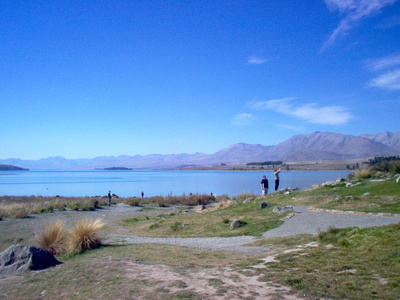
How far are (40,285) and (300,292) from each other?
17.7ft

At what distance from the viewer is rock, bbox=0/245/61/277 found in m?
8.59

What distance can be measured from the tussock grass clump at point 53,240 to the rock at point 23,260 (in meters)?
1.51

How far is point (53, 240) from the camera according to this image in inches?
428

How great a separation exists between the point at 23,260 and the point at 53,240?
82.6 inches

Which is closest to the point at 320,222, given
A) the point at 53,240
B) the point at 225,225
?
the point at 225,225

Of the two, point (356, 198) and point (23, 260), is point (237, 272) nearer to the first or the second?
point (23, 260)

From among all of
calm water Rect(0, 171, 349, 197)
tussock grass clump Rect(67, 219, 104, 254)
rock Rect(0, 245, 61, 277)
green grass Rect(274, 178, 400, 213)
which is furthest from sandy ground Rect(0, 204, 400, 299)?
calm water Rect(0, 171, 349, 197)

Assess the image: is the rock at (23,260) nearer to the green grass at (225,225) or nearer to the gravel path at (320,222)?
the green grass at (225,225)

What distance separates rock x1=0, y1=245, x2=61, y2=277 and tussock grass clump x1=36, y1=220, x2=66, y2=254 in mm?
1514

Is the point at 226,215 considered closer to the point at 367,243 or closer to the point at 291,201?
the point at 291,201

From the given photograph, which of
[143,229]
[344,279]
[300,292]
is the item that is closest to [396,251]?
[344,279]

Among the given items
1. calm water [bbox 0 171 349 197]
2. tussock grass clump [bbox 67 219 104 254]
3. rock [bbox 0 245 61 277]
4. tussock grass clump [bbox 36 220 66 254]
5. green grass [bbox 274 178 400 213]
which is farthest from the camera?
calm water [bbox 0 171 349 197]

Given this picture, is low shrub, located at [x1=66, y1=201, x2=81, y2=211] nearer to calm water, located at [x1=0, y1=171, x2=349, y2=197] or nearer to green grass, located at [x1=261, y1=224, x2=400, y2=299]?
calm water, located at [x1=0, y1=171, x2=349, y2=197]

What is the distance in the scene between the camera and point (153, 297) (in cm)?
503
